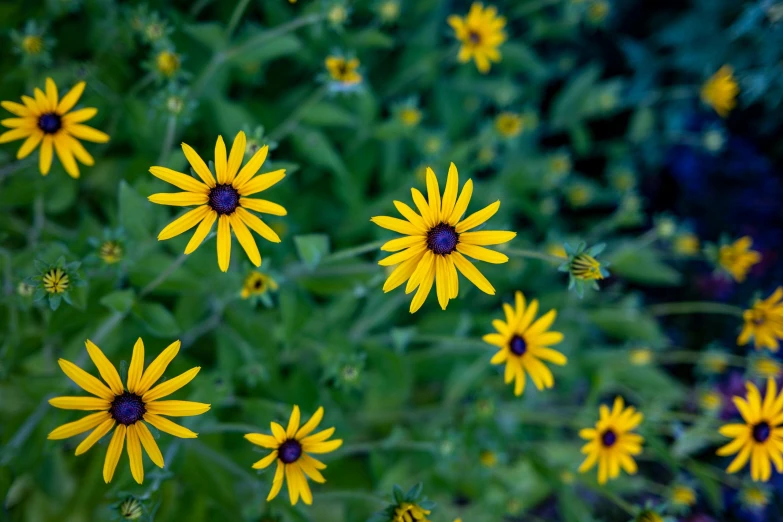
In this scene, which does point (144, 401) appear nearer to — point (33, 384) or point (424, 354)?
point (33, 384)

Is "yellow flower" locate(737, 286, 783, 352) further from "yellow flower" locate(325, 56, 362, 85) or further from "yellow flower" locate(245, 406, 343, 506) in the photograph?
"yellow flower" locate(325, 56, 362, 85)

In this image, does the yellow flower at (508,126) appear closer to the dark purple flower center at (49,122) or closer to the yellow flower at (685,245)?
the yellow flower at (685,245)

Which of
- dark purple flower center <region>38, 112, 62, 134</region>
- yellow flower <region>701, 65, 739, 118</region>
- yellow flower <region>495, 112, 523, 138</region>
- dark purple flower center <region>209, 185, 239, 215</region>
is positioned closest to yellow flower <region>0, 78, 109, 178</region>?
dark purple flower center <region>38, 112, 62, 134</region>

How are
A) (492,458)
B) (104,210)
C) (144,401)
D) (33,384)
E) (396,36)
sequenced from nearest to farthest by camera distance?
(144,401) < (33,384) < (492,458) < (104,210) < (396,36)

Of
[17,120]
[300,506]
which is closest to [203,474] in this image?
[300,506]

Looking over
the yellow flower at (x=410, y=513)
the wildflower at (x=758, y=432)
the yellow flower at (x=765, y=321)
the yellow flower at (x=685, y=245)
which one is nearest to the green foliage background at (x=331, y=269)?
the yellow flower at (x=410, y=513)

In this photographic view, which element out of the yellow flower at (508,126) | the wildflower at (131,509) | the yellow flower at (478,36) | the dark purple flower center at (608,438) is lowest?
the wildflower at (131,509)

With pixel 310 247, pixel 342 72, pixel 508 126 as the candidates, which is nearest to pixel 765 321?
pixel 508 126
